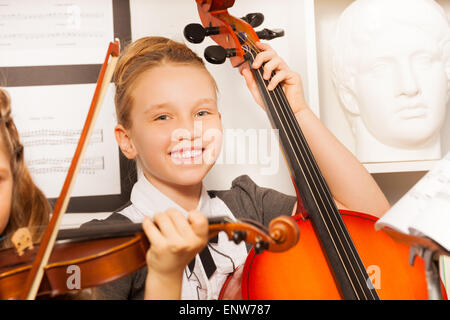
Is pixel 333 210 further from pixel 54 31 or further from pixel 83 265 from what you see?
pixel 54 31

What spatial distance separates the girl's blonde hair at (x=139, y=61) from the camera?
1.02 metres

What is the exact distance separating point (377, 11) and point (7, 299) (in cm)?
95

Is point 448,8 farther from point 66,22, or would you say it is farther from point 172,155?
point 66,22

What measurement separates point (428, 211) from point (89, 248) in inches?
18.0

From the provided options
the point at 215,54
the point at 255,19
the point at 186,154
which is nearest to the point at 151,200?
the point at 186,154

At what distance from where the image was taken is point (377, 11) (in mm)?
1126

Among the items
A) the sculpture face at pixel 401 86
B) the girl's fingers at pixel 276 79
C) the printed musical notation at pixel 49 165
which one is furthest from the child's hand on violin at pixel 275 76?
the printed musical notation at pixel 49 165

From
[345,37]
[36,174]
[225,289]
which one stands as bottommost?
[225,289]

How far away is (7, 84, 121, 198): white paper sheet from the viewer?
1076 mm

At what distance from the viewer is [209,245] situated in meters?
0.98

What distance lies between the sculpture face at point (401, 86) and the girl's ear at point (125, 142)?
0.54 meters

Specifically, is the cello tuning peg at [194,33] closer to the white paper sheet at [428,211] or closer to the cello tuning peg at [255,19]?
the cello tuning peg at [255,19]

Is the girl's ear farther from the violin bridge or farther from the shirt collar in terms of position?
the violin bridge
